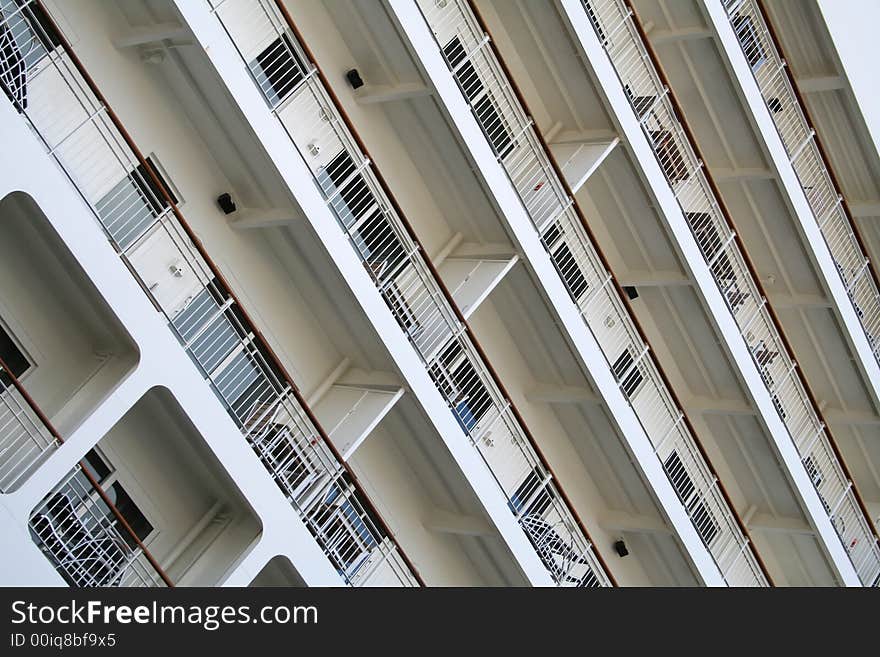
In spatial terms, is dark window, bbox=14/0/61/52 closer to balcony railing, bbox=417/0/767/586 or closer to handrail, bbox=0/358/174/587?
handrail, bbox=0/358/174/587

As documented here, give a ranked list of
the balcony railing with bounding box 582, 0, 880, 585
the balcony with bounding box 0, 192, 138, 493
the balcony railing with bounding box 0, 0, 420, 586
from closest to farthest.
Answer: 1. the balcony with bounding box 0, 192, 138, 493
2. the balcony railing with bounding box 0, 0, 420, 586
3. the balcony railing with bounding box 582, 0, 880, 585

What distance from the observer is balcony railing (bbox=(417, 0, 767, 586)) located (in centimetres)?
1800

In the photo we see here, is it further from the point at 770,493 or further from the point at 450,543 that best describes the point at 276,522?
the point at 770,493

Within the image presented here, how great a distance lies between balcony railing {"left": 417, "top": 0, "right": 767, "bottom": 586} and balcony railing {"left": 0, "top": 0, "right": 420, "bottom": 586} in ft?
16.6

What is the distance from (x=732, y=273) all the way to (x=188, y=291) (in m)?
11.1

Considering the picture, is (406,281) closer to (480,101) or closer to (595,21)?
(480,101)

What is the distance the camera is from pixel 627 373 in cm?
2000

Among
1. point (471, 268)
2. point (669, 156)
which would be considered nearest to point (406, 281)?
point (471, 268)

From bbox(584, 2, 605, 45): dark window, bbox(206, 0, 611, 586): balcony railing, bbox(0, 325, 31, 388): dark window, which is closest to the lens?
bbox(0, 325, 31, 388): dark window

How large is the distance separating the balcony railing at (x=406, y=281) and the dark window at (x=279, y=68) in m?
0.01

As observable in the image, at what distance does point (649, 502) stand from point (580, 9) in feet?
27.2

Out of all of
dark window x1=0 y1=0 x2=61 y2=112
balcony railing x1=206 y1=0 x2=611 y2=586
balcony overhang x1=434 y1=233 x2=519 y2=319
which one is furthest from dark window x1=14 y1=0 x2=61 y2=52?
balcony overhang x1=434 y1=233 x2=519 y2=319

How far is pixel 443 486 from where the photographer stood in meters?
17.9
